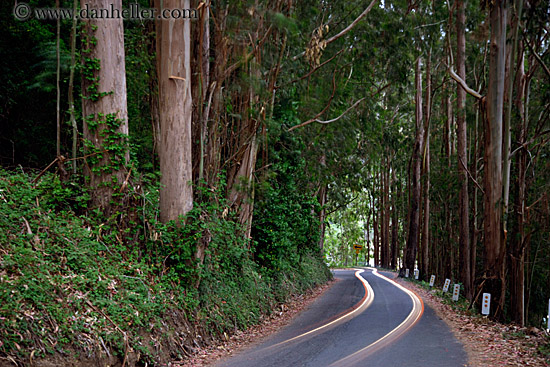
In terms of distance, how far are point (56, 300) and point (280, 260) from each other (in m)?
11.6

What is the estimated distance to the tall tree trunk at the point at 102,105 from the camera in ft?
32.6

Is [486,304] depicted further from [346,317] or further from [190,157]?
[190,157]

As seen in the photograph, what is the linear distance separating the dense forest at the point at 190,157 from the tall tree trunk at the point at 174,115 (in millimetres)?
42

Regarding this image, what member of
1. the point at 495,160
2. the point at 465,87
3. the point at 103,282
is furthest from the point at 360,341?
the point at 465,87

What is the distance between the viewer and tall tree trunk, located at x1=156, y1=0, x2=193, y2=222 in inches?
428

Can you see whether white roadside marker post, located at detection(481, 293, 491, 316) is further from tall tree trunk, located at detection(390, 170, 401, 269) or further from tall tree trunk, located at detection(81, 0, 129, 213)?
tall tree trunk, located at detection(390, 170, 401, 269)

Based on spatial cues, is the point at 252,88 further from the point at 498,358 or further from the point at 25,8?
the point at 498,358

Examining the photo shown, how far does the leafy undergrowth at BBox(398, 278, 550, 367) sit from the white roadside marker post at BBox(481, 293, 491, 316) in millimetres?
210

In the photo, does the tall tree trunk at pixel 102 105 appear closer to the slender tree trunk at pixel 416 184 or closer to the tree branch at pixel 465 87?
the tree branch at pixel 465 87

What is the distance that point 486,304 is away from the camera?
13820 millimetres

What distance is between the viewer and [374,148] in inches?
1045

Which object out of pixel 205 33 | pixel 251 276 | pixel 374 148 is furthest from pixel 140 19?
pixel 374 148

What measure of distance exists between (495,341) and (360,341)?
303cm

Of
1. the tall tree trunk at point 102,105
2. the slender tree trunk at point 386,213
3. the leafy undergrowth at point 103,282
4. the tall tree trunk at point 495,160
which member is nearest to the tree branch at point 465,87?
the tall tree trunk at point 495,160
